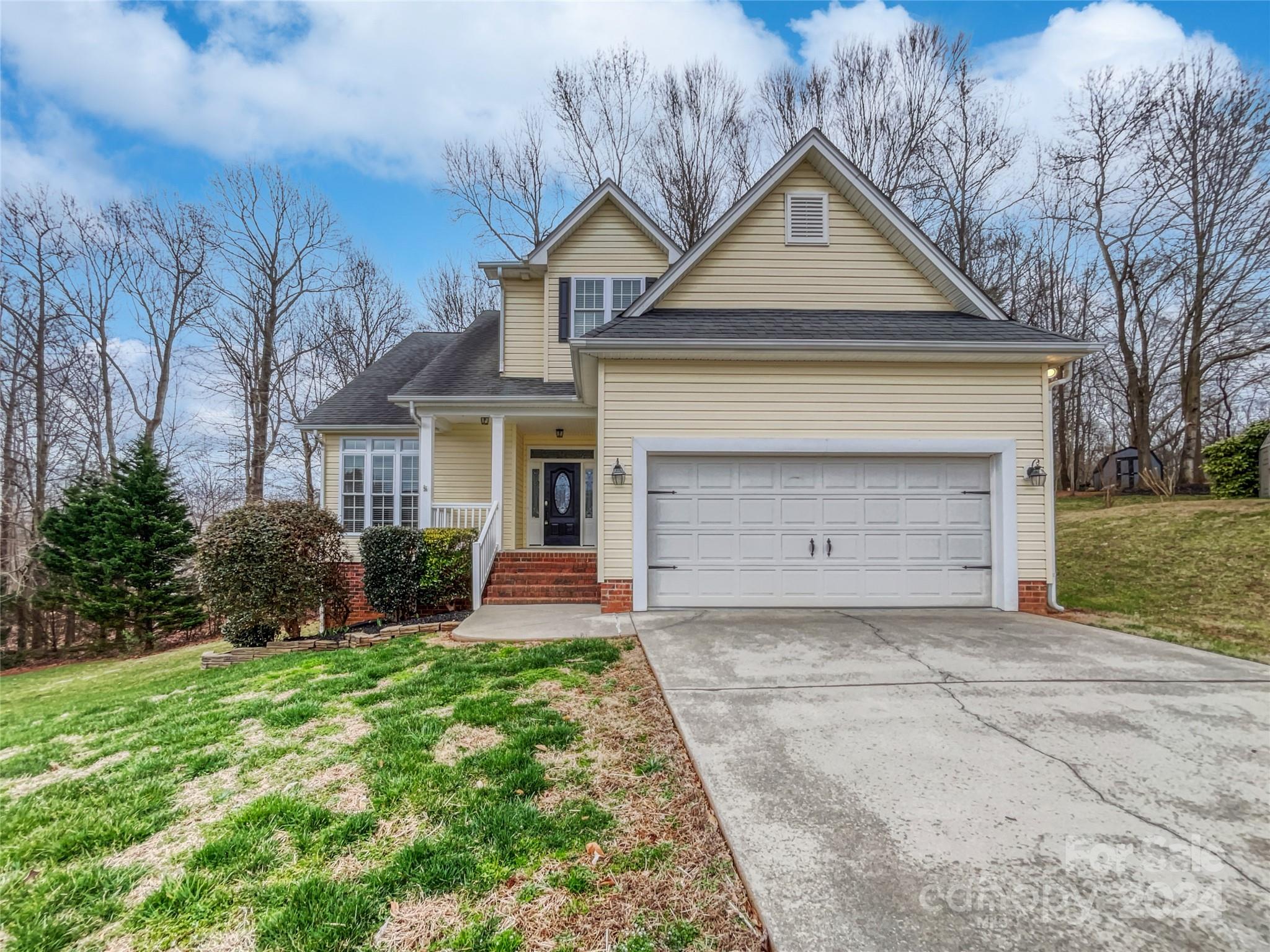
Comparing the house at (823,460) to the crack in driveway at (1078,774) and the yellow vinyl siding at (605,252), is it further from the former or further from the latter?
the yellow vinyl siding at (605,252)

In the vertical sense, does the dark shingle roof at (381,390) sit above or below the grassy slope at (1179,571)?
above

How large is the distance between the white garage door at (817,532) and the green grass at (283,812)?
8.36 feet

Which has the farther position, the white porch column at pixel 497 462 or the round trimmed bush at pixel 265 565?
the white porch column at pixel 497 462

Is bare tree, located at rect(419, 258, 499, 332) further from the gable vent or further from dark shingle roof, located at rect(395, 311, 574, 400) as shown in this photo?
the gable vent

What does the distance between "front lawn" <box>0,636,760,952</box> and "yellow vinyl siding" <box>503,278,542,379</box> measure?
328 inches

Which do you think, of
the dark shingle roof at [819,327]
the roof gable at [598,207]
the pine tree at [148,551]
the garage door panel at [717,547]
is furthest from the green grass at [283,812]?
the roof gable at [598,207]

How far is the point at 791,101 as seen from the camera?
1780 cm

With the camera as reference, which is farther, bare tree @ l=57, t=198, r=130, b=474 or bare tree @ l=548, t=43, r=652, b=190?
bare tree @ l=548, t=43, r=652, b=190

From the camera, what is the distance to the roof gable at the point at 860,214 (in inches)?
324

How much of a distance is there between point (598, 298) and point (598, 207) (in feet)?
6.19

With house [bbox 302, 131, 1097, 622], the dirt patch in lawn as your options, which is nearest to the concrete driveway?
the dirt patch in lawn

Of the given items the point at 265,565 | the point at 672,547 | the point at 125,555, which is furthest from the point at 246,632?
the point at 125,555

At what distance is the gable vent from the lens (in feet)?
28.2

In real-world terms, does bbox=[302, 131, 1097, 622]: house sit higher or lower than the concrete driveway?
higher
